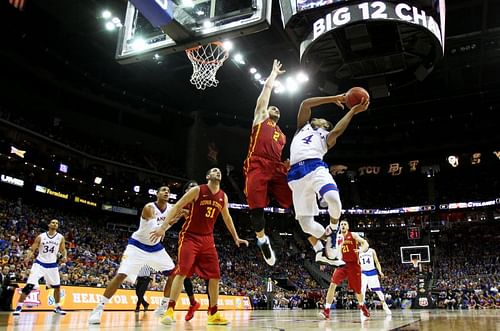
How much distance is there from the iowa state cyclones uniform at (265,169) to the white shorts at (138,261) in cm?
196

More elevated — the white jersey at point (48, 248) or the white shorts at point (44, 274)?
the white jersey at point (48, 248)

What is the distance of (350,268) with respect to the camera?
8.75 m

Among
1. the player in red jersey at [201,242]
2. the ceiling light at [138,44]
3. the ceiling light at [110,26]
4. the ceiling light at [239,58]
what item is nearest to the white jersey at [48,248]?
the ceiling light at [138,44]

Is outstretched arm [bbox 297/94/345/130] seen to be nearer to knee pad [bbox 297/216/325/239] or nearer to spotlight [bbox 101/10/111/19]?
knee pad [bbox 297/216/325/239]

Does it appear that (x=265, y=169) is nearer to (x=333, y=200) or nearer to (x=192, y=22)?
(x=333, y=200)

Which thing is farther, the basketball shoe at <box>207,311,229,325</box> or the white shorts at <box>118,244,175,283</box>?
the white shorts at <box>118,244,175,283</box>

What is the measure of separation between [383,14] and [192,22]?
320 centimetres

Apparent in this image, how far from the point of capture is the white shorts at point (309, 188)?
4.84 metres

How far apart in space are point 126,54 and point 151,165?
2115 cm

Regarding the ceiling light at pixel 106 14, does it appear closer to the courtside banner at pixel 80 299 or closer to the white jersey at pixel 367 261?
the courtside banner at pixel 80 299

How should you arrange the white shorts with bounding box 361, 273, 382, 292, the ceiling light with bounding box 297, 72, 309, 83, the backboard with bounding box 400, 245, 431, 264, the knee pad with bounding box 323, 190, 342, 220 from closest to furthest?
1. the knee pad with bounding box 323, 190, 342, 220
2. the white shorts with bounding box 361, 273, 382, 292
3. the ceiling light with bounding box 297, 72, 309, 83
4. the backboard with bounding box 400, 245, 431, 264

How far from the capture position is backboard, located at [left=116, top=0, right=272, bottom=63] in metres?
6.99

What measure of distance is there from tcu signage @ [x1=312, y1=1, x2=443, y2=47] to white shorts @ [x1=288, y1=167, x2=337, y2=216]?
12.5 feet

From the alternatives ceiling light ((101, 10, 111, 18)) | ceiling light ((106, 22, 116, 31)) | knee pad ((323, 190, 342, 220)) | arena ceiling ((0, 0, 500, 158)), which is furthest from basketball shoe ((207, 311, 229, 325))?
ceiling light ((106, 22, 116, 31))
